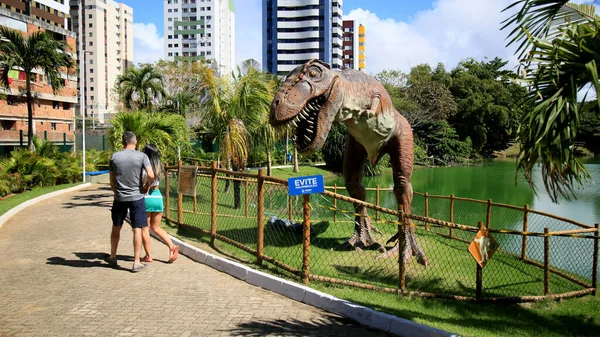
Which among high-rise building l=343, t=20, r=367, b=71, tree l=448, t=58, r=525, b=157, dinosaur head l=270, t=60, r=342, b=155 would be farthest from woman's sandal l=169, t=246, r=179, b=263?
high-rise building l=343, t=20, r=367, b=71

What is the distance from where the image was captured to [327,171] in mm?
37750

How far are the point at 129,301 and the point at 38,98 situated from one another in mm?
39627

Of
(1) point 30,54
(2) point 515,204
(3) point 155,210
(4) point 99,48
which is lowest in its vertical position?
(2) point 515,204

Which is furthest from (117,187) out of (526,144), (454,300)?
(526,144)

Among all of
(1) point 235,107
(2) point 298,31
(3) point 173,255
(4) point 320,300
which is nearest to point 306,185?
(4) point 320,300

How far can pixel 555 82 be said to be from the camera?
13.6 feet

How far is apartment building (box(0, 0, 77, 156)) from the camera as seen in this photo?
3497 centimetres

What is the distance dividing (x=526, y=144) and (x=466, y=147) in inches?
1888

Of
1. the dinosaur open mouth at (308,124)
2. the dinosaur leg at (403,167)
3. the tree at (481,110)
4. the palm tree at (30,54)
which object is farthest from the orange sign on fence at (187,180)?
the tree at (481,110)

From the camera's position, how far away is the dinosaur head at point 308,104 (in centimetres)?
696

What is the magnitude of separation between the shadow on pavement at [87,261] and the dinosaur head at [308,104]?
3.17 meters

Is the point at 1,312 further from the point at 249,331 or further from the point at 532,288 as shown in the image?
the point at 532,288

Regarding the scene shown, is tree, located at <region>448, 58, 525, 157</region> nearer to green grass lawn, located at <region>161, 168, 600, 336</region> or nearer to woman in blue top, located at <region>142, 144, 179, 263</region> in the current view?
green grass lawn, located at <region>161, 168, 600, 336</region>

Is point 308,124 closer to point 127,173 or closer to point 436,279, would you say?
point 127,173
